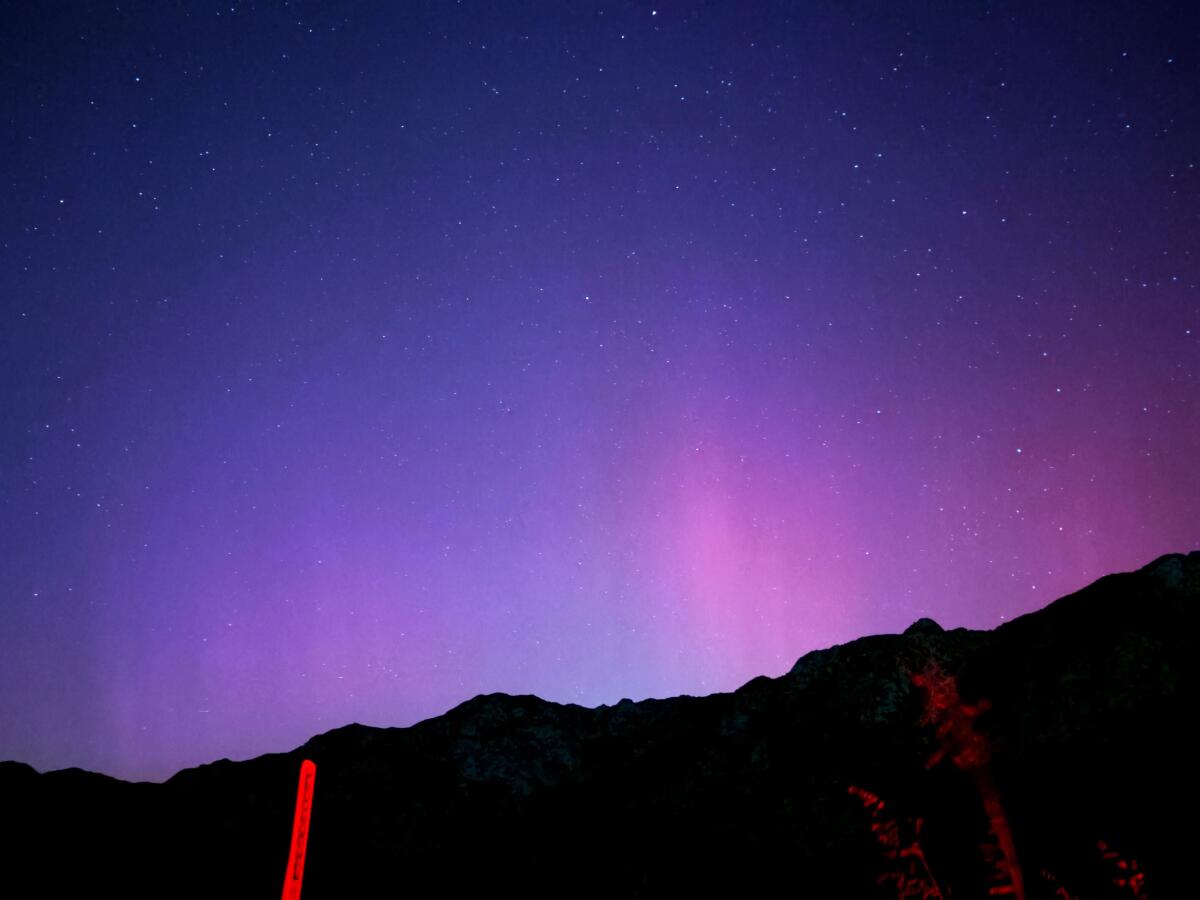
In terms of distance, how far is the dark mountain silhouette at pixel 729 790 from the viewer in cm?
1417

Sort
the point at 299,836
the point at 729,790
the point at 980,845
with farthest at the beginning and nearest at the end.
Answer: the point at 729,790, the point at 299,836, the point at 980,845

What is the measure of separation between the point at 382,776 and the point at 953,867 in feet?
45.3

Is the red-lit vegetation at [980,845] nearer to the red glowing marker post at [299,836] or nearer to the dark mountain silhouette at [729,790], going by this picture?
the red glowing marker post at [299,836]

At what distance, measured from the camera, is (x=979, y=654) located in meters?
17.4

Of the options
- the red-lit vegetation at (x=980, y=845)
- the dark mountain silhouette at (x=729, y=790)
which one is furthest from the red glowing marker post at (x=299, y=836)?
the dark mountain silhouette at (x=729, y=790)

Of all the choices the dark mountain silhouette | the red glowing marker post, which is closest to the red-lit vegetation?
the red glowing marker post

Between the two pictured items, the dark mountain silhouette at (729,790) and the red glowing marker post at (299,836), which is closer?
the red glowing marker post at (299,836)

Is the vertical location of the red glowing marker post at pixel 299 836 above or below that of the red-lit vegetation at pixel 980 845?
above

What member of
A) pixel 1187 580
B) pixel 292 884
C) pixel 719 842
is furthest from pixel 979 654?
pixel 292 884

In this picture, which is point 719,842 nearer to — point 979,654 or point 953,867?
point 953,867

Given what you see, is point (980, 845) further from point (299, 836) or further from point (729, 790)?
point (729, 790)

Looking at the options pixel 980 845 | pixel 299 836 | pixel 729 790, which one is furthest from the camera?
pixel 729 790

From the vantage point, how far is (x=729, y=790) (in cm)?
1762

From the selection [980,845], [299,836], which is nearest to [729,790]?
[299,836]
